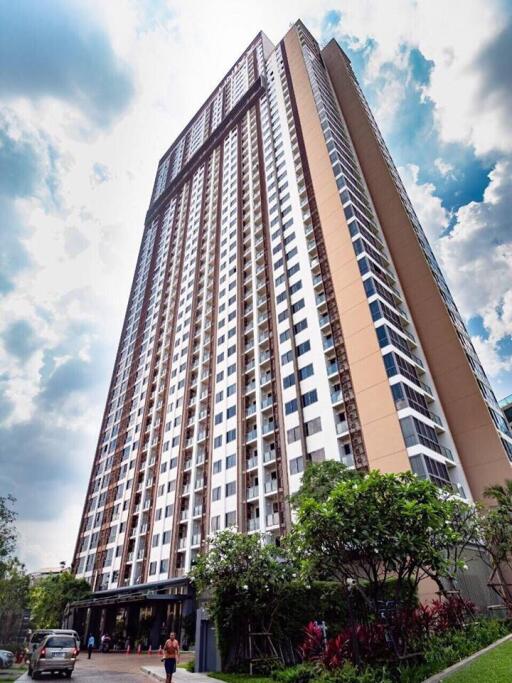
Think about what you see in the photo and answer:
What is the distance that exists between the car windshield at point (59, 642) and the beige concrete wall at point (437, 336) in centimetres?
2898

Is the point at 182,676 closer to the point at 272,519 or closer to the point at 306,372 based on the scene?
the point at 272,519

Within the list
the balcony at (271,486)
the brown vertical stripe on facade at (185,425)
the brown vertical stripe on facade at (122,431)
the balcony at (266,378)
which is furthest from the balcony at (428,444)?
the brown vertical stripe on facade at (122,431)

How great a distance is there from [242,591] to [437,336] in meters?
30.1

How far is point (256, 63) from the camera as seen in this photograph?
84938 millimetres

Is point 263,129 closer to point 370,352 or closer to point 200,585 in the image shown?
point 370,352

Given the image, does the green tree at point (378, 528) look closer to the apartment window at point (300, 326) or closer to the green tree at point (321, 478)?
the green tree at point (321, 478)

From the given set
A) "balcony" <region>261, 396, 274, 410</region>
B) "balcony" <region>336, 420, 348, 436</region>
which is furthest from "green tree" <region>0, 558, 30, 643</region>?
"balcony" <region>336, 420, 348, 436</region>

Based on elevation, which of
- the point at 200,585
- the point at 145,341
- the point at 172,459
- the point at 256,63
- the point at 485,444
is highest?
the point at 256,63

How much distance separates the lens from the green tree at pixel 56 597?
44.5 m

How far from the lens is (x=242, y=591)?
18.4 metres

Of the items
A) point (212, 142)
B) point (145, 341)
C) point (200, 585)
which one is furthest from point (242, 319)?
point (212, 142)

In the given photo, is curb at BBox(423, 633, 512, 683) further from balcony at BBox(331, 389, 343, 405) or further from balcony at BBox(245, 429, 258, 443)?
balcony at BBox(245, 429, 258, 443)

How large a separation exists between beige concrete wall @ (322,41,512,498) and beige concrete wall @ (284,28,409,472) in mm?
7434

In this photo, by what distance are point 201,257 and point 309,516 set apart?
5817 cm
